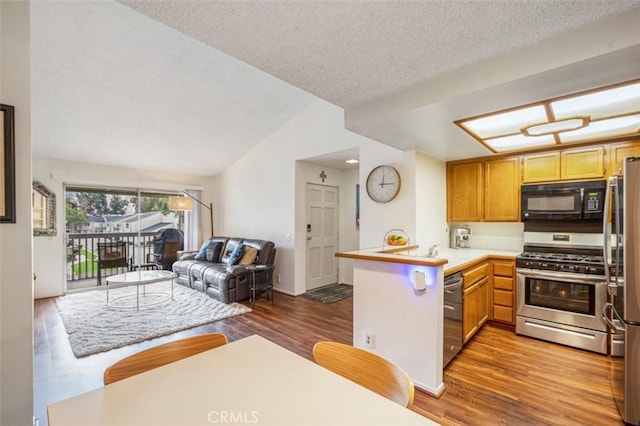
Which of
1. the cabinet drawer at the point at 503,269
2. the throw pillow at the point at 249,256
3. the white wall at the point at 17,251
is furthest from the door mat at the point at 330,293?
the white wall at the point at 17,251

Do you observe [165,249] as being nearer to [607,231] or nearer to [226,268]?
[226,268]

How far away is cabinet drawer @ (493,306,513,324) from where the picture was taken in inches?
136

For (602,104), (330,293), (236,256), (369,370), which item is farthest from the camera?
(330,293)

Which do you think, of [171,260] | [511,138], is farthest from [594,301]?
[171,260]

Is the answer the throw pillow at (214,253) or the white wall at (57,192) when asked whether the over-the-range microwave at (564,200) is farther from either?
the white wall at (57,192)

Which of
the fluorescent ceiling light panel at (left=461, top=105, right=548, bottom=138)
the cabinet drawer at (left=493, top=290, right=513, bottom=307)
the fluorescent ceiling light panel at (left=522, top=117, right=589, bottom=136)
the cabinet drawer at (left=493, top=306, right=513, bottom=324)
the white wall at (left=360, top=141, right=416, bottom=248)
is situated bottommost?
the cabinet drawer at (left=493, top=306, right=513, bottom=324)

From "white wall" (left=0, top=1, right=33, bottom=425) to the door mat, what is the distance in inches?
144

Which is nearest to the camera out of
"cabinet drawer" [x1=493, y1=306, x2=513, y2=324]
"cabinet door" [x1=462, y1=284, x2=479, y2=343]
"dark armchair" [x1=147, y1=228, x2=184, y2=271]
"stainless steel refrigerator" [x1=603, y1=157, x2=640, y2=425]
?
"stainless steel refrigerator" [x1=603, y1=157, x2=640, y2=425]

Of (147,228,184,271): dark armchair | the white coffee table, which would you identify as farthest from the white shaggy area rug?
(147,228,184,271): dark armchair

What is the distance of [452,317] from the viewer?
2576 mm

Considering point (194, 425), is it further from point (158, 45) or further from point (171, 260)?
point (171, 260)

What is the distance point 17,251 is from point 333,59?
201 cm

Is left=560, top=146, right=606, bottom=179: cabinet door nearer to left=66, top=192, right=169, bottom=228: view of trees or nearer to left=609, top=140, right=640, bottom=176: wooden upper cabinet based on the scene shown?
left=609, top=140, right=640, bottom=176: wooden upper cabinet

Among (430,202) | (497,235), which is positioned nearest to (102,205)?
(430,202)
